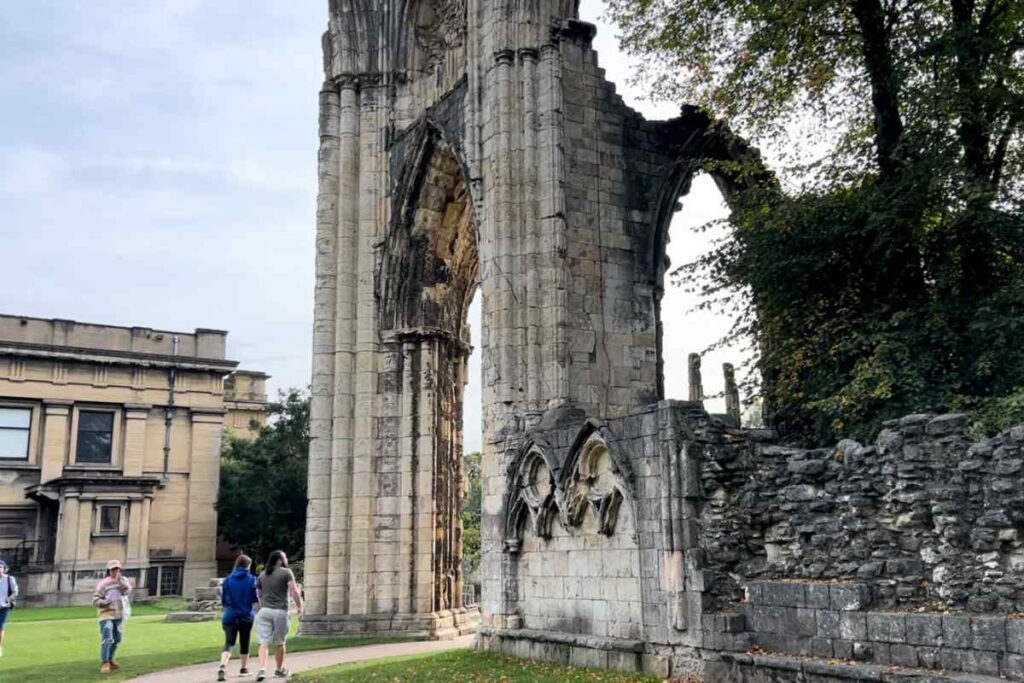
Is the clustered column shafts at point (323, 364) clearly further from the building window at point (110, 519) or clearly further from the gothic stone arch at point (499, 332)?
the building window at point (110, 519)

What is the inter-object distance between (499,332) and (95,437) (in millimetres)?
22570

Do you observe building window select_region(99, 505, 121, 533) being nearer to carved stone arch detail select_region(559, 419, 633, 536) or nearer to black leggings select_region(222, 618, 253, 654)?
black leggings select_region(222, 618, 253, 654)

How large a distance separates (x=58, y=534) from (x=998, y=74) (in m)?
A: 28.0

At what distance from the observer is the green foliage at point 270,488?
34.5 m

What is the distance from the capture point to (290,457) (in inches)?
1420

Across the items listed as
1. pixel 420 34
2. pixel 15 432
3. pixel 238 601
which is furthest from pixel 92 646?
pixel 15 432

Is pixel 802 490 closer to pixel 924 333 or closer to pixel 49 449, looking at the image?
pixel 924 333

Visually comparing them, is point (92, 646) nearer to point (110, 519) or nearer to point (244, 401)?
point (110, 519)

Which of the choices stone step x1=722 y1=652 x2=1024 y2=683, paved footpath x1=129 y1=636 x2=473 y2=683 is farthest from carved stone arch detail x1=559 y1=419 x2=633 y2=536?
paved footpath x1=129 y1=636 x2=473 y2=683

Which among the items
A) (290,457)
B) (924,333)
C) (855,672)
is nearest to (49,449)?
(290,457)

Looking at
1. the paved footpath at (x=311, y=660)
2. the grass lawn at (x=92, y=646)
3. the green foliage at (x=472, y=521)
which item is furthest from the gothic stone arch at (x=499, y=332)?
the green foliage at (x=472, y=521)

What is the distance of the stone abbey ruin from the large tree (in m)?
2.31

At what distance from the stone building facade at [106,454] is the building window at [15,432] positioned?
0.10ft

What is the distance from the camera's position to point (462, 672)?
12250mm
